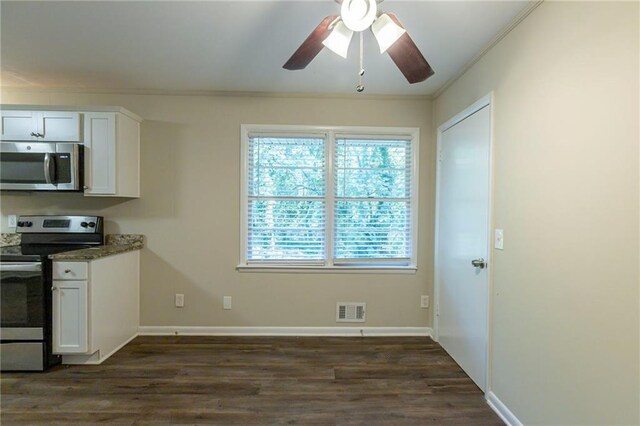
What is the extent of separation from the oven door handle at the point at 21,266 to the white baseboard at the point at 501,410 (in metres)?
3.46

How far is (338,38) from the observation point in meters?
1.57

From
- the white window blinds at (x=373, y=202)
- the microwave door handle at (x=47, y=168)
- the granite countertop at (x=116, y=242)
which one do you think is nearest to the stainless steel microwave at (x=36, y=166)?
the microwave door handle at (x=47, y=168)

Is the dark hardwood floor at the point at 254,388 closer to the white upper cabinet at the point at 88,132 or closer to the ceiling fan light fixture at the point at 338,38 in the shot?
the white upper cabinet at the point at 88,132

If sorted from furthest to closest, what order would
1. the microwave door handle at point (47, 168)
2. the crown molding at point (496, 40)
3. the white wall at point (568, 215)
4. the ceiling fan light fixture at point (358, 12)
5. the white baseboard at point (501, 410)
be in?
1. the microwave door handle at point (47, 168)
2. the white baseboard at point (501, 410)
3. the crown molding at point (496, 40)
4. the ceiling fan light fixture at point (358, 12)
5. the white wall at point (568, 215)

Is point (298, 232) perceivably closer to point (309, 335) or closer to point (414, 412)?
point (309, 335)

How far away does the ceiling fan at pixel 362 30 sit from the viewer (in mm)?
1434

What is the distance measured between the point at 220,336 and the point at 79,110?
2.50m

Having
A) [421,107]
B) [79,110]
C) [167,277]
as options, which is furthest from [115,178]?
[421,107]

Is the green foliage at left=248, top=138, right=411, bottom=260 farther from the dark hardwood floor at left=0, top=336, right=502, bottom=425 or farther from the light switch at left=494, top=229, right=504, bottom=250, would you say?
the light switch at left=494, top=229, right=504, bottom=250

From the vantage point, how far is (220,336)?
3.07m

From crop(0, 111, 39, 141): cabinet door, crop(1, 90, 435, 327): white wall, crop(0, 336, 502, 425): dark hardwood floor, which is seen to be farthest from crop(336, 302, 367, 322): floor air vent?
crop(0, 111, 39, 141): cabinet door

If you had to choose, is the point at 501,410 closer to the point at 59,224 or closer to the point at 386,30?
the point at 386,30

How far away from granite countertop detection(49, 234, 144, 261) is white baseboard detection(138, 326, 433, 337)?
34.8 inches

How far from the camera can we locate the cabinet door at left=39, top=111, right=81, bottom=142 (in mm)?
2693
